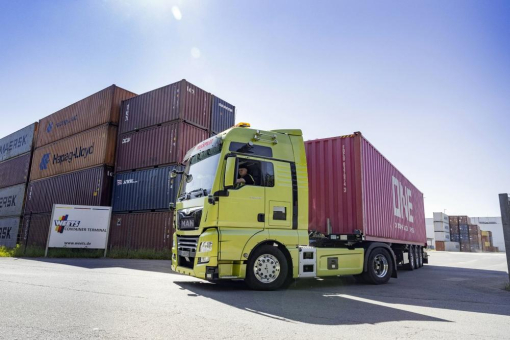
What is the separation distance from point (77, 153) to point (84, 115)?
2460 mm

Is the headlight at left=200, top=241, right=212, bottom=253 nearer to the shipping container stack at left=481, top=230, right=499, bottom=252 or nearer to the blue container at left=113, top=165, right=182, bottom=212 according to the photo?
the blue container at left=113, top=165, right=182, bottom=212

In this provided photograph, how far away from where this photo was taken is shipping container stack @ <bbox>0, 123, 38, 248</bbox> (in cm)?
2459

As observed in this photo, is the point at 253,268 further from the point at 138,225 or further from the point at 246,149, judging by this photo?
the point at 138,225

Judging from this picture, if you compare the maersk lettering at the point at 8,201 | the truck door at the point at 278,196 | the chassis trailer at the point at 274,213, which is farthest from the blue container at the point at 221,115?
the maersk lettering at the point at 8,201

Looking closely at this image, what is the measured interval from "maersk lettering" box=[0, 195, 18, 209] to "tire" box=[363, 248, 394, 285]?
27018 millimetres

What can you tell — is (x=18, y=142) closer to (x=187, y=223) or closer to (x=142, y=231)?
(x=142, y=231)

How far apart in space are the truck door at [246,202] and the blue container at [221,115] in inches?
457

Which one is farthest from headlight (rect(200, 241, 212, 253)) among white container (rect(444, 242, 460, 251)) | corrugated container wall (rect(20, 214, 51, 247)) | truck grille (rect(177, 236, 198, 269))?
white container (rect(444, 242, 460, 251))

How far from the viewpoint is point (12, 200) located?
25.8 metres

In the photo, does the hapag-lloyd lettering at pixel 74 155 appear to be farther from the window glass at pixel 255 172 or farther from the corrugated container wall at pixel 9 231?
the window glass at pixel 255 172

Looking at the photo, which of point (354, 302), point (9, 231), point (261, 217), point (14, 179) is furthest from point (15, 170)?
point (354, 302)

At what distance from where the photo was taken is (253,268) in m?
6.40

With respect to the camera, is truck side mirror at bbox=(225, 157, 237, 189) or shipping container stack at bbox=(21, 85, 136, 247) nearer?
truck side mirror at bbox=(225, 157, 237, 189)

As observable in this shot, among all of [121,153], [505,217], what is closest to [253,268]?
[505,217]
